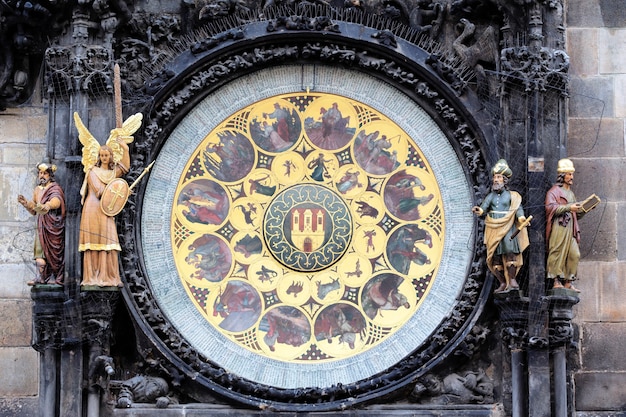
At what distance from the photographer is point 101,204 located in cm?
1412

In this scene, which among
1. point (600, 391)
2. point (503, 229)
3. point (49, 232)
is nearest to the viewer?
point (503, 229)

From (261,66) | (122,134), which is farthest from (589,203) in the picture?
(122,134)

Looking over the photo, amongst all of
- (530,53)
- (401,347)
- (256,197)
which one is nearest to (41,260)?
(256,197)

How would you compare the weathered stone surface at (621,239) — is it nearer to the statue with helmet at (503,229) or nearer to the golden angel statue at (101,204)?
the statue with helmet at (503,229)

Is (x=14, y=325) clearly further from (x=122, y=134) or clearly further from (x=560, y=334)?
(x=560, y=334)

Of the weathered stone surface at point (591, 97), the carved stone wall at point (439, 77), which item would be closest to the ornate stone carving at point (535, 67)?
the carved stone wall at point (439, 77)

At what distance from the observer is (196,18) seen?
48.9 ft

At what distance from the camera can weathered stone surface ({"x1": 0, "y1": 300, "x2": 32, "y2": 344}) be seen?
14.7 meters

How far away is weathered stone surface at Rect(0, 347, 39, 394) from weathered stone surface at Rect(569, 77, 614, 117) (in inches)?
191

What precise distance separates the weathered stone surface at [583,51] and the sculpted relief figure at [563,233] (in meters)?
1.11

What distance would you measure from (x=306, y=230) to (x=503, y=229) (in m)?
1.66

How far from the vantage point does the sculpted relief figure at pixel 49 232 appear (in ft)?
46.6

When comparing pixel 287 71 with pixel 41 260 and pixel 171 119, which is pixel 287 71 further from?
pixel 41 260

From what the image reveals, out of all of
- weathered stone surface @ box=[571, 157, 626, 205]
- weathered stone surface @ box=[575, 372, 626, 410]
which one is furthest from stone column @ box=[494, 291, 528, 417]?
weathered stone surface @ box=[571, 157, 626, 205]
